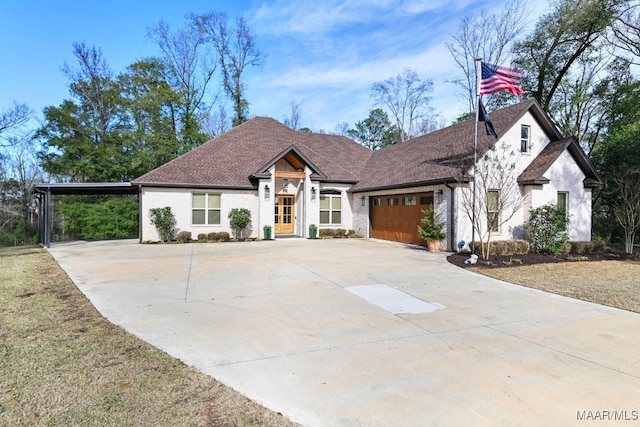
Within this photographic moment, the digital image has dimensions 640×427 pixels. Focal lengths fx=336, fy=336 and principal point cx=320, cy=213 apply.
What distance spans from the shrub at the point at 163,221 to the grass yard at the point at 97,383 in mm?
11978

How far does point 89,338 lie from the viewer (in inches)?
179

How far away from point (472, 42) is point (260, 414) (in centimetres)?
3399

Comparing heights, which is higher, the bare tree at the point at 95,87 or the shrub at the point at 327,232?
the bare tree at the point at 95,87

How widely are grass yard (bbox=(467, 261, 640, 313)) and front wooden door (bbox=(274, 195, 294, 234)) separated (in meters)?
12.8

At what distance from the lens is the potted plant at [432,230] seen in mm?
14164

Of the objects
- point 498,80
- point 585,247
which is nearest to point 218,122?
point 498,80

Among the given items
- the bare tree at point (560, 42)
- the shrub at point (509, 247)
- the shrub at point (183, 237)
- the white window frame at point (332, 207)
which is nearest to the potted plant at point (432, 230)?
the shrub at point (509, 247)

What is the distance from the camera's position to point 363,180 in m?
21.1

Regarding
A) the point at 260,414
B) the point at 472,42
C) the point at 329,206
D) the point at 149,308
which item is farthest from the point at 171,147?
the point at 260,414

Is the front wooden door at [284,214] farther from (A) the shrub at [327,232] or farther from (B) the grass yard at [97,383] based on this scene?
(B) the grass yard at [97,383]

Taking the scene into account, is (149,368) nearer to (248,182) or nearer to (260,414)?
(260,414)

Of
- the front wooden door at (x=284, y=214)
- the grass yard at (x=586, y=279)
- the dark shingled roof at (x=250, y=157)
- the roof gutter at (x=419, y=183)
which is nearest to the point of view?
the grass yard at (x=586, y=279)

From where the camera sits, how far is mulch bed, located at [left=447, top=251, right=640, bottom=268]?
10.9 meters

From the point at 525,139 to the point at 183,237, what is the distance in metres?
17.4
